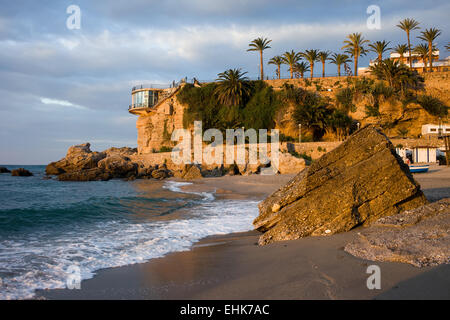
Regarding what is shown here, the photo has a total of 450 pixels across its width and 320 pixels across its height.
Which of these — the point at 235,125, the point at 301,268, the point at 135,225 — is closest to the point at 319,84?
the point at 235,125

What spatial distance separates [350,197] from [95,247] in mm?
4974

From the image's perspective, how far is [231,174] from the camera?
28.9m

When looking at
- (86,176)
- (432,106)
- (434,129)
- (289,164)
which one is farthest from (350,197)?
(432,106)

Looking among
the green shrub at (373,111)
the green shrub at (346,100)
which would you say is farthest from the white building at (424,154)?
the green shrub at (346,100)

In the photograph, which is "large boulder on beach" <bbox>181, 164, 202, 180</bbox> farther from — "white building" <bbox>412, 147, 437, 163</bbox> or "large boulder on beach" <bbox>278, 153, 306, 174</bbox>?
"white building" <bbox>412, 147, 437, 163</bbox>

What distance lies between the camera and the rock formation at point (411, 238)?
3.54 metres

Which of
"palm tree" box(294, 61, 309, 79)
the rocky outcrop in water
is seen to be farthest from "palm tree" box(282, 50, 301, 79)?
the rocky outcrop in water

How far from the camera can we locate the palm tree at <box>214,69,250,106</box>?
39.2 meters

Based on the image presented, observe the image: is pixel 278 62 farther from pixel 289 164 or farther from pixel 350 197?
pixel 350 197

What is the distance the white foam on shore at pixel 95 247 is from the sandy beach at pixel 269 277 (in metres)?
0.40

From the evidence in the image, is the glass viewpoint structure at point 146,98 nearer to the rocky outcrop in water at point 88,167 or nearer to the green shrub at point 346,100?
the rocky outcrop in water at point 88,167
